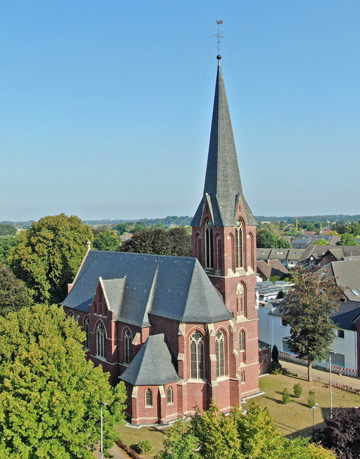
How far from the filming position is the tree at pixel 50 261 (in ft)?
227

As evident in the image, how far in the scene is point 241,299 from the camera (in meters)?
42.8

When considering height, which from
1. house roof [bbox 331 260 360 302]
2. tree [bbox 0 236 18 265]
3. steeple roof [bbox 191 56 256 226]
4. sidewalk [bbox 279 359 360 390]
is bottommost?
sidewalk [bbox 279 359 360 390]

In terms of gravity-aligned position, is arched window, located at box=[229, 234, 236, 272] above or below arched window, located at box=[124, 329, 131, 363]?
above

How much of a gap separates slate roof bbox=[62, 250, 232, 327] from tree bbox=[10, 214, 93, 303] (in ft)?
57.8

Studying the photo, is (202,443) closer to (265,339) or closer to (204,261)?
(204,261)

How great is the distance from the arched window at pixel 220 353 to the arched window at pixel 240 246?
23.3 feet

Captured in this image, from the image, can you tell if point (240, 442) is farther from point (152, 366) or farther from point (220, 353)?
point (220, 353)

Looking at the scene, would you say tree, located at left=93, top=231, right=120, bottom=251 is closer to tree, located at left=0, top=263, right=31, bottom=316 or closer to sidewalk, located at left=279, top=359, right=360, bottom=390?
tree, located at left=0, top=263, right=31, bottom=316

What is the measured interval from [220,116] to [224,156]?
156 inches

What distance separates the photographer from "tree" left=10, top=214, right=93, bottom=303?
69.1 m

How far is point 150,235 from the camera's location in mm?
81750

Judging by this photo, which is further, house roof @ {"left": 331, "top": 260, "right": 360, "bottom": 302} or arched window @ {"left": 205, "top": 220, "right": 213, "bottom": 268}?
house roof @ {"left": 331, "top": 260, "right": 360, "bottom": 302}

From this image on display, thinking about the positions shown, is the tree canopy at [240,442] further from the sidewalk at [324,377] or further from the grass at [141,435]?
the sidewalk at [324,377]

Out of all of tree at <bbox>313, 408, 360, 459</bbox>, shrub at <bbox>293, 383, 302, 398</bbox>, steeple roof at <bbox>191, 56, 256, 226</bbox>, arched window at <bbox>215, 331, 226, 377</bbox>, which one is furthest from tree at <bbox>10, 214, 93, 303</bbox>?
tree at <bbox>313, 408, 360, 459</bbox>
